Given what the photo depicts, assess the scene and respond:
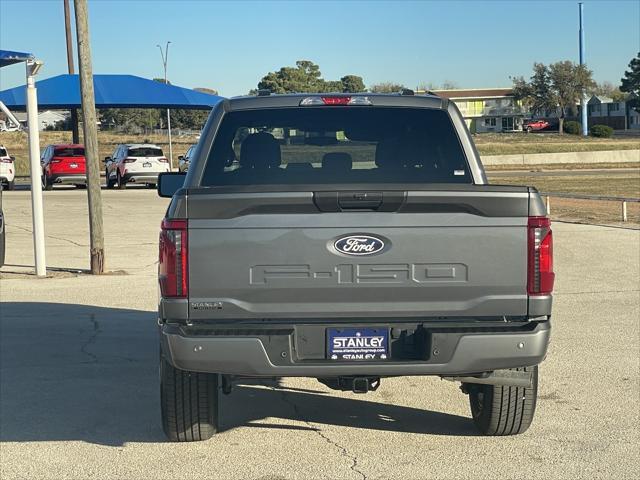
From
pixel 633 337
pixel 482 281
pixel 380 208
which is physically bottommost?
pixel 633 337

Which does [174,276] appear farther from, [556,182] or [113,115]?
[113,115]

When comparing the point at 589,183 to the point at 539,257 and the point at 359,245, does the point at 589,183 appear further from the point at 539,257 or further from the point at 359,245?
the point at 359,245

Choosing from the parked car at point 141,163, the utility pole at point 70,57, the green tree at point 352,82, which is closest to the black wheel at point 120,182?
the parked car at point 141,163

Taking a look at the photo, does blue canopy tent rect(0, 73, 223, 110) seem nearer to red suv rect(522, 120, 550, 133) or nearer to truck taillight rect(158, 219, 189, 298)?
truck taillight rect(158, 219, 189, 298)

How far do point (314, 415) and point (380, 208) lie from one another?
216 centimetres

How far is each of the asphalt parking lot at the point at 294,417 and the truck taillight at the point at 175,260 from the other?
3.54ft

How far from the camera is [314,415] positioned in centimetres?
679

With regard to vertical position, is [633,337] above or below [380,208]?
below

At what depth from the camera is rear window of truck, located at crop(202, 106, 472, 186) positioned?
6.17 metres

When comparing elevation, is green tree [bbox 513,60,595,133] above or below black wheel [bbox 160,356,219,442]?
above

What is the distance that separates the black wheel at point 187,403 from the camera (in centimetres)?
570

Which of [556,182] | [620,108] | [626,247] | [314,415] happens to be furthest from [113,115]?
[314,415]

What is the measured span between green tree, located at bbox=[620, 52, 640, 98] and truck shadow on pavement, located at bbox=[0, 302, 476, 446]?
107126 mm

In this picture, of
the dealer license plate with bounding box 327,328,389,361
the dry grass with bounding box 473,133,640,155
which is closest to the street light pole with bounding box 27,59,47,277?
the dealer license plate with bounding box 327,328,389,361
